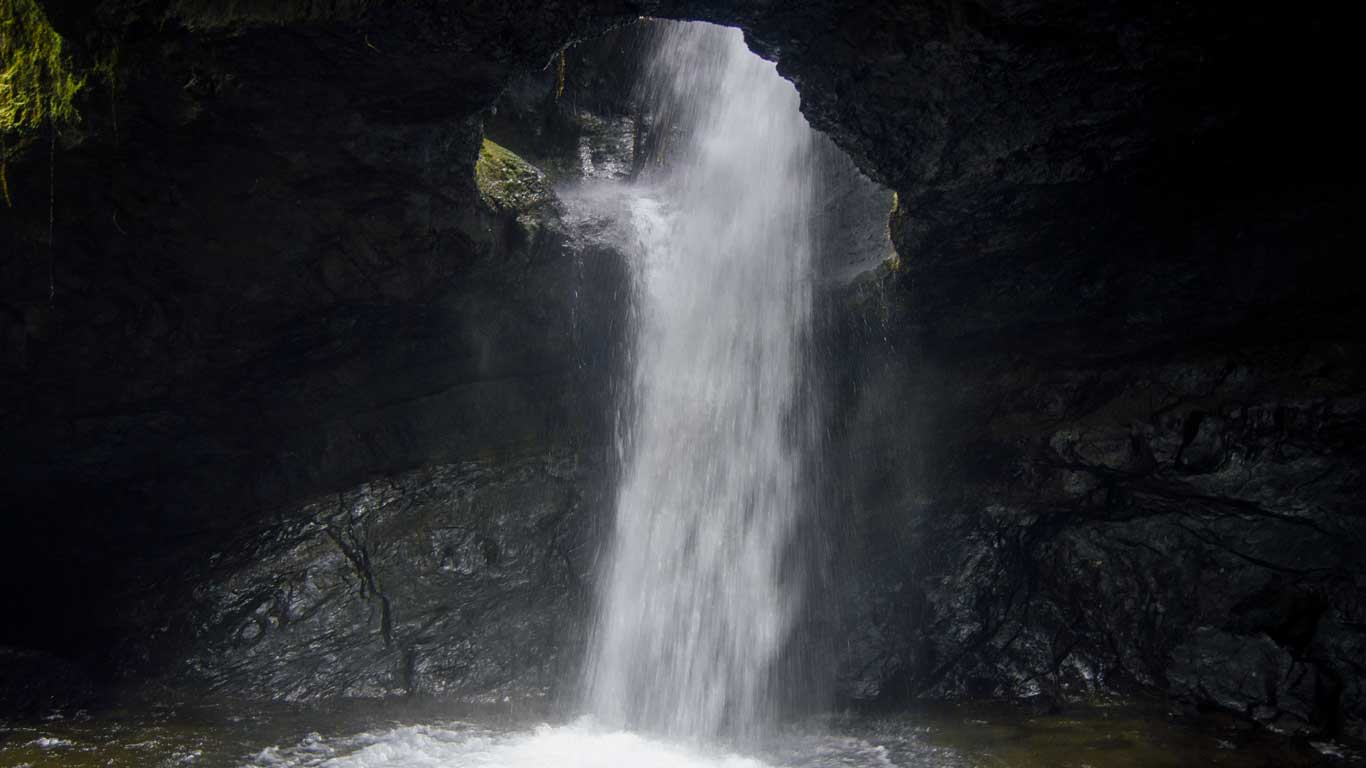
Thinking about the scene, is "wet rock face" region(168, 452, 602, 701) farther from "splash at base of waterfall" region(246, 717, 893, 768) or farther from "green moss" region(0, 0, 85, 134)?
"green moss" region(0, 0, 85, 134)

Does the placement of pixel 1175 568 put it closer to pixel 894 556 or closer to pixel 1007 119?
pixel 894 556

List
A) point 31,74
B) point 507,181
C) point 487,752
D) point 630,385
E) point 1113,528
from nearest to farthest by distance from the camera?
point 31,74, point 487,752, point 1113,528, point 507,181, point 630,385

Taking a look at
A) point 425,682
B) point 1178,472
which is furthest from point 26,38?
point 1178,472

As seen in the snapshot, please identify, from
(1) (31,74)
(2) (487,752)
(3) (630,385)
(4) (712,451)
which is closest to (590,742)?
(2) (487,752)

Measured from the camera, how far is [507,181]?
26.7 ft

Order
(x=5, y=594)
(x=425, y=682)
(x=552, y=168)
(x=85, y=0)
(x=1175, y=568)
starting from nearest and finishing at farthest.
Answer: (x=85, y=0) < (x=1175, y=568) < (x=425, y=682) < (x=5, y=594) < (x=552, y=168)

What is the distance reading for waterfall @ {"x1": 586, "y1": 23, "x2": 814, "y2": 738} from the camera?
808cm

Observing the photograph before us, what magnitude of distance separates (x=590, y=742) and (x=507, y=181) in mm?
5271

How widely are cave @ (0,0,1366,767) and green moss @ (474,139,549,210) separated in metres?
0.06

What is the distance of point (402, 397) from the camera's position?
906 centimetres

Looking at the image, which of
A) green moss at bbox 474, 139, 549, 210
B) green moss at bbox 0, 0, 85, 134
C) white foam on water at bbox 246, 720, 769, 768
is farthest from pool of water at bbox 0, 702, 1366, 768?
green moss at bbox 474, 139, 549, 210

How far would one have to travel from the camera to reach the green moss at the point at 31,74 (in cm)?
589

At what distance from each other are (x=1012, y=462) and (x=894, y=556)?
4.97 feet

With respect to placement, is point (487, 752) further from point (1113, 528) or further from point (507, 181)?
point (1113, 528)
